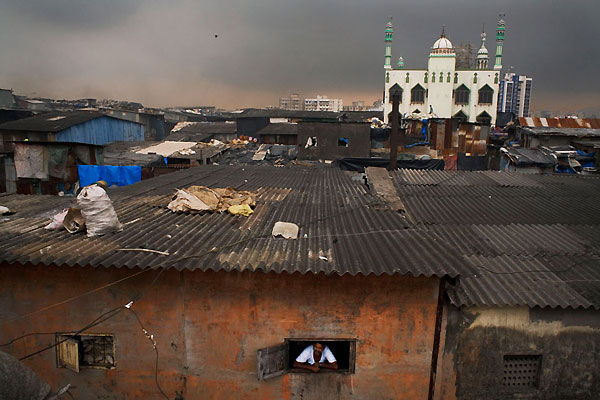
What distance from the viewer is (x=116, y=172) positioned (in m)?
20.5

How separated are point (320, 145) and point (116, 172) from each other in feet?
42.5

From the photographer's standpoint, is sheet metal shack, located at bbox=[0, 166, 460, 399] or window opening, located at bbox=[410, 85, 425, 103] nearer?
sheet metal shack, located at bbox=[0, 166, 460, 399]

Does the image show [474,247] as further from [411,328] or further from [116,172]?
[116,172]

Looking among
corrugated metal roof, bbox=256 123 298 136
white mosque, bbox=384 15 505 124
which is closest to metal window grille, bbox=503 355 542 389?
corrugated metal roof, bbox=256 123 298 136

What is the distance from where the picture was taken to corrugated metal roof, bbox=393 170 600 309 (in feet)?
20.5

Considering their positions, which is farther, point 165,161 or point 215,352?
point 165,161

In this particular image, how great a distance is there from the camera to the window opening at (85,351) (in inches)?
258

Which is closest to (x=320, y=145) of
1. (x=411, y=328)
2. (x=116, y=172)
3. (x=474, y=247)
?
(x=116, y=172)

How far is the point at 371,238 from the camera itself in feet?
22.2

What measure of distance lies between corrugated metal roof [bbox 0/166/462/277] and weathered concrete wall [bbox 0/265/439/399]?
46 cm

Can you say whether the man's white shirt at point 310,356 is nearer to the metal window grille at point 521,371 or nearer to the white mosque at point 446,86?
the metal window grille at point 521,371

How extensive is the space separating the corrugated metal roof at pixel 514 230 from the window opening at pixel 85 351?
5688 millimetres

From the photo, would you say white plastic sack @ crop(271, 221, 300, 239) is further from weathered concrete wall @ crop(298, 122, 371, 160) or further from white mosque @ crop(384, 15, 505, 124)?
white mosque @ crop(384, 15, 505, 124)

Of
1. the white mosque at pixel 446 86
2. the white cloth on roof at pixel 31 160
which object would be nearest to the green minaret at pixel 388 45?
the white mosque at pixel 446 86
